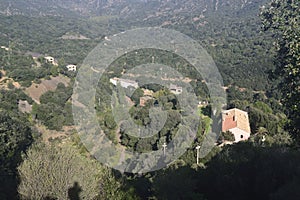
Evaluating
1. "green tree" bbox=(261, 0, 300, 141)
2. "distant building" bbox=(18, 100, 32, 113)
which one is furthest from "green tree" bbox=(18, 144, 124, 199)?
"distant building" bbox=(18, 100, 32, 113)

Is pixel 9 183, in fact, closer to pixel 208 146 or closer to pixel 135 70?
pixel 208 146

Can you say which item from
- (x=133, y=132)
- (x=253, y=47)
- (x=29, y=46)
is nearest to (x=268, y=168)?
(x=133, y=132)

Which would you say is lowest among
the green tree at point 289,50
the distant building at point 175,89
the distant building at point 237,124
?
the distant building at point 237,124

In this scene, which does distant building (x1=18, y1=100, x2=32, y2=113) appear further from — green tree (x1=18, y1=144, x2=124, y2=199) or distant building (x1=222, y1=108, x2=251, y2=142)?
green tree (x1=18, y1=144, x2=124, y2=199)

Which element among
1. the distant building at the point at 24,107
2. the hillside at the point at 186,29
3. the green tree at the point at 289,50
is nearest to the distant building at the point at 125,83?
the distant building at the point at 24,107

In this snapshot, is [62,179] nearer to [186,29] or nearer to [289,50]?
[289,50]

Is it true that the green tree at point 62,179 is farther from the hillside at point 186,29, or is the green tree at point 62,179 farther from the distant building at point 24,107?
the hillside at point 186,29

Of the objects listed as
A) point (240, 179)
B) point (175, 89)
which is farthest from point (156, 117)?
point (240, 179)
